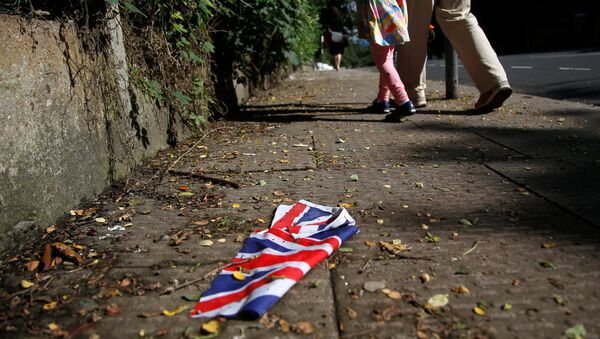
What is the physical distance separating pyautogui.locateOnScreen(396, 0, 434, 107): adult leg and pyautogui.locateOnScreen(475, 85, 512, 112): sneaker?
0.62m

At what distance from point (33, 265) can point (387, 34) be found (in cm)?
347

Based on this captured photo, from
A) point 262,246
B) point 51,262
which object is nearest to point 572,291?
point 262,246

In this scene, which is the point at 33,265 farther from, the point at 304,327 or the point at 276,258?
the point at 304,327

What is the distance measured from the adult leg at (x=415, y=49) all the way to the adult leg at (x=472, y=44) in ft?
0.59

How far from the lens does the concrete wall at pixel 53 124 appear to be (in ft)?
6.56

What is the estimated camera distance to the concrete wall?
200 cm

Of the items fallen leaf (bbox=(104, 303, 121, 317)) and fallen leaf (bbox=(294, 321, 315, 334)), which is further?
fallen leaf (bbox=(104, 303, 121, 317))

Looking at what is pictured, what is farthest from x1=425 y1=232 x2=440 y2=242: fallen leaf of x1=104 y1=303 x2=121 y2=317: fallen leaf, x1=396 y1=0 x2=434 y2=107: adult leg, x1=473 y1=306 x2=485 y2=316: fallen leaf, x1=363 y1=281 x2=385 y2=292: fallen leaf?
x1=396 y1=0 x2=434 y2=107: adult leg

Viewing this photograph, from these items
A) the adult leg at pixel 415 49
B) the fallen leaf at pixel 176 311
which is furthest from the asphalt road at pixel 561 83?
the fallen leaf at pixel 176 311

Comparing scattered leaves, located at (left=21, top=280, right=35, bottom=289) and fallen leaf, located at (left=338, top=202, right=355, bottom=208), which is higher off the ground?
scattered leaves, located at (left=21, top=280, right=35, bottom=289)

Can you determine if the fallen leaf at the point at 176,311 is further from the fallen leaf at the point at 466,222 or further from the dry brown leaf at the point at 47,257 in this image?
the fallen leaf at the point at 466,222

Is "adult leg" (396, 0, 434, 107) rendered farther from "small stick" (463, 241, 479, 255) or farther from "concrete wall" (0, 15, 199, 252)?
"small stick" (463, 241, 479, 255)

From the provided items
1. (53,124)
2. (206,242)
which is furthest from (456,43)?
(53,124)

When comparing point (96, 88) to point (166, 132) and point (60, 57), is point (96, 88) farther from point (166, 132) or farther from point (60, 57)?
point (166, 132)
